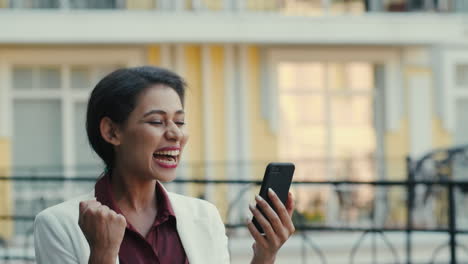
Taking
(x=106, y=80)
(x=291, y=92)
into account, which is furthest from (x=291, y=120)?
(x=106, y=80)

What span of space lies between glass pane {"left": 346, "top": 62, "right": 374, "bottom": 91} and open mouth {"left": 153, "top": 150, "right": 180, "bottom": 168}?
1386 cm

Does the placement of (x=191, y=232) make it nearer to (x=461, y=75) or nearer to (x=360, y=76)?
(x=360, y=76)

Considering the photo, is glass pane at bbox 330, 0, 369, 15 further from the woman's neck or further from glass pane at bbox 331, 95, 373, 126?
the woman's neck

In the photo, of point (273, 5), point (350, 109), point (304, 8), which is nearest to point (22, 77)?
point (273, 5)

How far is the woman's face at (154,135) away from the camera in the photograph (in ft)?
8.91

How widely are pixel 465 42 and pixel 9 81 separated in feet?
23.7

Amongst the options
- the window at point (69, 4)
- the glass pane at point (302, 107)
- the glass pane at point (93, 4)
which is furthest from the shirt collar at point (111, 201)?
the glass pane at point (302, 107)

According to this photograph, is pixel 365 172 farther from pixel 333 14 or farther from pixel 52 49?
pixel 52 49

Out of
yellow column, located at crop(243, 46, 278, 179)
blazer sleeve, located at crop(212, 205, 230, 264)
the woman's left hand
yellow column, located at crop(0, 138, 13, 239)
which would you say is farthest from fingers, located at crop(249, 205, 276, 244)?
yellow column, located at crop(243, 46, 278, 179)

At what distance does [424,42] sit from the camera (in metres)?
16.1

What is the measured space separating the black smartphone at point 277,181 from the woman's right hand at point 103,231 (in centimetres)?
41

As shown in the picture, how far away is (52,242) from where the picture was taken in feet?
8.62

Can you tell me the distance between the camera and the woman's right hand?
2475 millimetres

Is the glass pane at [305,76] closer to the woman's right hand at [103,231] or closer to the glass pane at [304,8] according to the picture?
the glass pane at [304,8]
